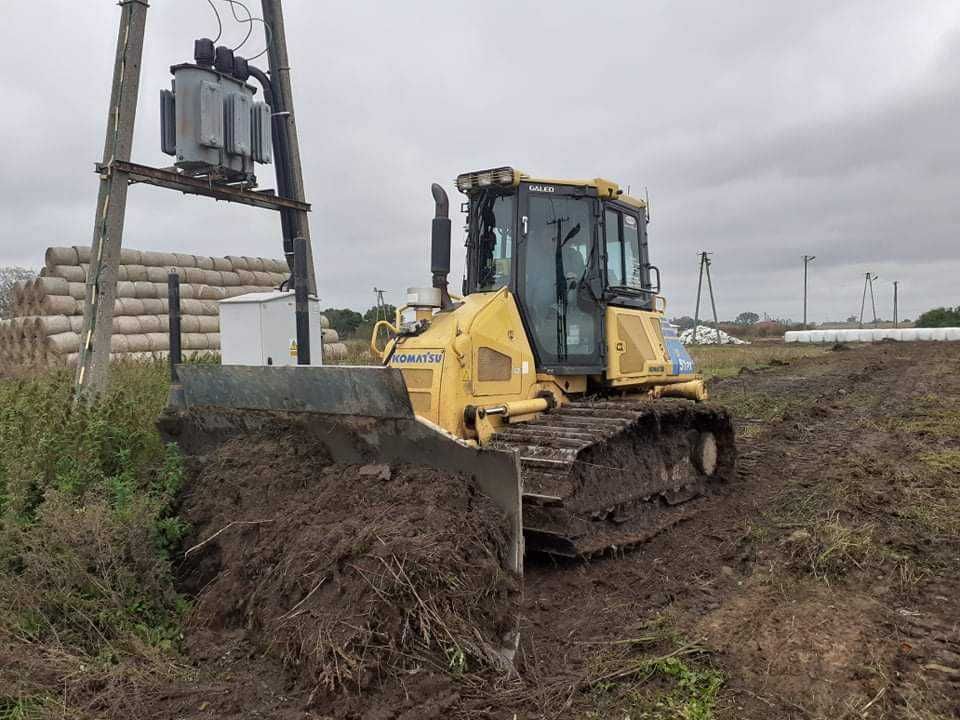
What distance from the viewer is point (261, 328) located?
984 cm

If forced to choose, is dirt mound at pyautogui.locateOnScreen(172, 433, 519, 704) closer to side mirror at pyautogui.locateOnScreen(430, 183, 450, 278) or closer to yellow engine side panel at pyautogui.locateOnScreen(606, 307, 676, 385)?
side mirror at pyautogui.locateOnScreen(430, 183, 450, 278)

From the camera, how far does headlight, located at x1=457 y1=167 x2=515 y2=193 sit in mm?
6688

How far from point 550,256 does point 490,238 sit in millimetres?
555

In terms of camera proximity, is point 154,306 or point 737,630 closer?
point 737,630

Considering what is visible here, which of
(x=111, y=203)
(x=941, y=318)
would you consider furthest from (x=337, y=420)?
(x=941, y=318)

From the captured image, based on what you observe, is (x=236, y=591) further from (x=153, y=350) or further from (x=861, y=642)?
(x=153, y=350)

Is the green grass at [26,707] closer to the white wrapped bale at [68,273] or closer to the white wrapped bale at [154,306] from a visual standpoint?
the white wrapped bale at [68,273]

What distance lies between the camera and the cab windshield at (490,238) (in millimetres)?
6828

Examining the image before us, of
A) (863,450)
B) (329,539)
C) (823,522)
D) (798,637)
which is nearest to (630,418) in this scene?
(823,522)

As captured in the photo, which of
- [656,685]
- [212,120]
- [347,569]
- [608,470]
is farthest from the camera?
[212,120]

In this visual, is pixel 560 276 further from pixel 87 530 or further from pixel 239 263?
pixel 239 263

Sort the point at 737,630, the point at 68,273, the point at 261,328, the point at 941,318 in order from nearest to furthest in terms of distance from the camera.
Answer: the point at 737,630 → the point at 261,328 → the point at 68,273 → the point at 941,318

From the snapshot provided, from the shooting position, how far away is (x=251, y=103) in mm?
8867

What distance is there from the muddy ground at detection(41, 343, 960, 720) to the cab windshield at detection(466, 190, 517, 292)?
8.46 feet
